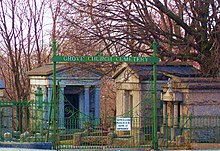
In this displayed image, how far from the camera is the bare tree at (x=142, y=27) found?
18125 mm

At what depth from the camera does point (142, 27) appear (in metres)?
18.1

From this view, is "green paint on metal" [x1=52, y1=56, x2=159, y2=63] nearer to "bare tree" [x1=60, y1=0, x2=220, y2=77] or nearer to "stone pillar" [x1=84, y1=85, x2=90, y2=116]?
"bare tree" [x1=60, y1=0, x2=220, y2=77]

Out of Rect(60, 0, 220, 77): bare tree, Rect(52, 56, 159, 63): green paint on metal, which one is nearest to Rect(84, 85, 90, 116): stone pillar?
Rect(60, 0, 220, 77): bare tree

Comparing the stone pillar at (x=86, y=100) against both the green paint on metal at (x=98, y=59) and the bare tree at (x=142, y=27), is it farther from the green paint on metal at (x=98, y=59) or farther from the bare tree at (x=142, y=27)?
the green paint on metal at (x=98, y=59)

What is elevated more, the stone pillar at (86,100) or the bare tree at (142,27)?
the bare tree at (142,27)

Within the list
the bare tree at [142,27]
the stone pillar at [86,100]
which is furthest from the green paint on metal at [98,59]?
the stone pillar at [86,100]

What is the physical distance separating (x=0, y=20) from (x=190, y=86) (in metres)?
17.3

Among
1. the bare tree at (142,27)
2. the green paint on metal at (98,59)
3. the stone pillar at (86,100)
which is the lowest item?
the stone pillar at (86,100)

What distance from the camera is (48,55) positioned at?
33.7m

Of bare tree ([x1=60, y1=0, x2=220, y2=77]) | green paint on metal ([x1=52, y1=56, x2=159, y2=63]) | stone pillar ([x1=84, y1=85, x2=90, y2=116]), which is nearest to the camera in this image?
green paint on metal ([x1=52, y1=56, x2=159, y2=63])

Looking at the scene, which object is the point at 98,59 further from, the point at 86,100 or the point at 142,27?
the point at 86,100

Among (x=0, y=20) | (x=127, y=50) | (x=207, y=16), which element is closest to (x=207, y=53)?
(x=207, y=16)

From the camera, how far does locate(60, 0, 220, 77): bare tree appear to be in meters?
18.1

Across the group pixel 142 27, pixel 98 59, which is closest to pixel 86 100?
pixel 142 27
